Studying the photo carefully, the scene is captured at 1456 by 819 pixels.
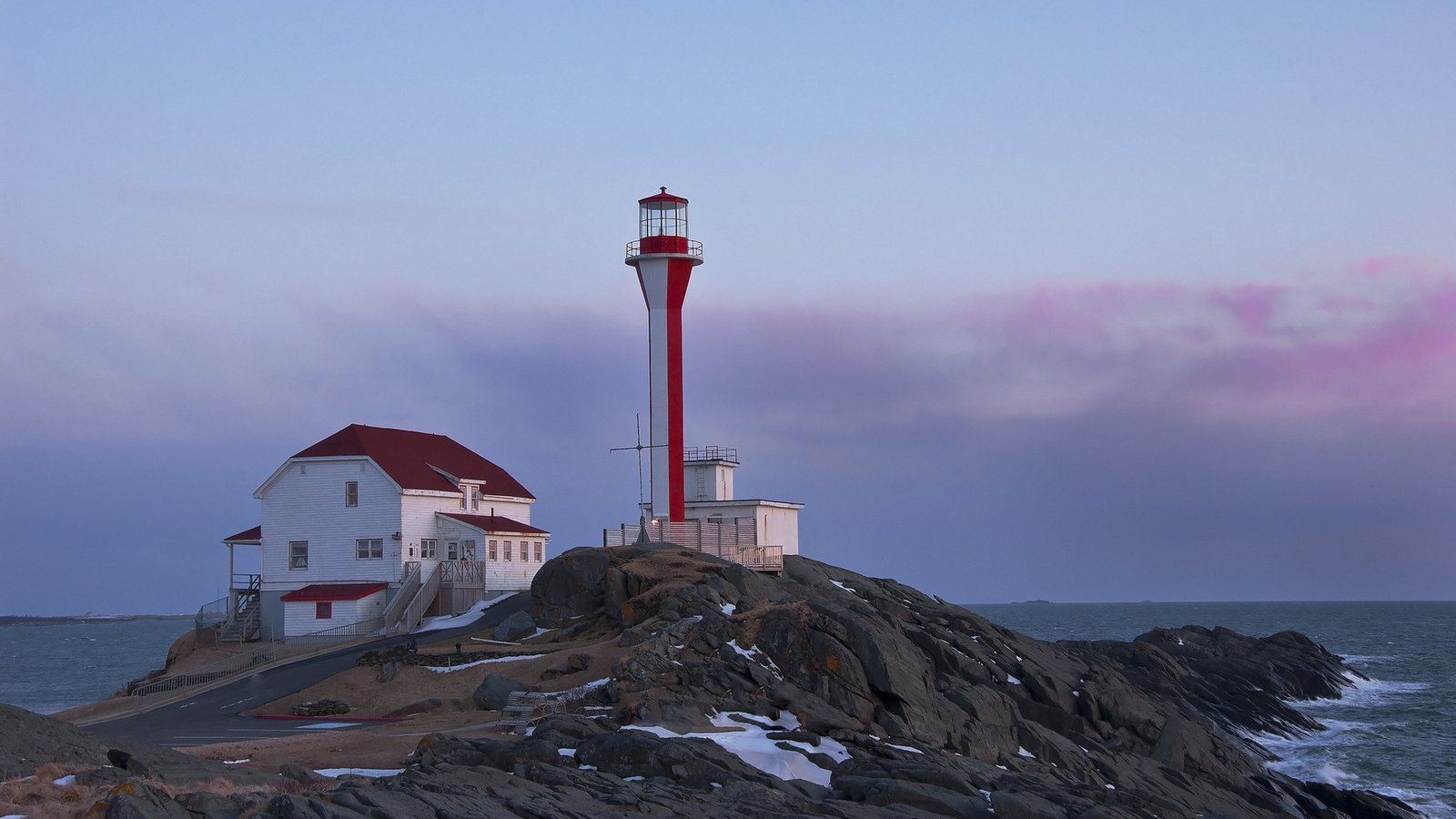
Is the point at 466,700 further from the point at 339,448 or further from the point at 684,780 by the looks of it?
the point at 339,448

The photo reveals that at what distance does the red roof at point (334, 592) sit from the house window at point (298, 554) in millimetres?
1132

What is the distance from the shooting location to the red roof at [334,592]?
4722 cm

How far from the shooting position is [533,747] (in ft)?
69.8

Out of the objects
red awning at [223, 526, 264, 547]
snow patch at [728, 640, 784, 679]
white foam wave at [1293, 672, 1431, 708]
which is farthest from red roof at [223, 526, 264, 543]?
white foam wave at [1293, 672, 1431, 708]

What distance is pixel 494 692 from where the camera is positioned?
2983cm

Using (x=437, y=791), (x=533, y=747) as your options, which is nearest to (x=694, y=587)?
(x=533, y=747)

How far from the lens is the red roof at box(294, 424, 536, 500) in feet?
165

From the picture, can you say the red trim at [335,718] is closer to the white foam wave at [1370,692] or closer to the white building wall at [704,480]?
the white building wall at [704,480]

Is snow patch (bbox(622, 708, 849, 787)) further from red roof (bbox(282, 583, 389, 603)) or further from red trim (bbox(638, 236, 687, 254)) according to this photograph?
red trim (bbox(638, 236, 687, 254))

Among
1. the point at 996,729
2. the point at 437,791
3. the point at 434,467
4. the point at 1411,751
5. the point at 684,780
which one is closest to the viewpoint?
the point at 437,791

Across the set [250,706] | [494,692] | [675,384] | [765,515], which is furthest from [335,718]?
[765,515]

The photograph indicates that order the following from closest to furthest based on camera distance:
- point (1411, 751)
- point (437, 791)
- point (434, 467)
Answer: point (437, 791)
point (1411, 751)
point (434, 467)

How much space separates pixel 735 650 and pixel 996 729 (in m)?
5.70

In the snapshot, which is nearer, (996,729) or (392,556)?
(996,729)
